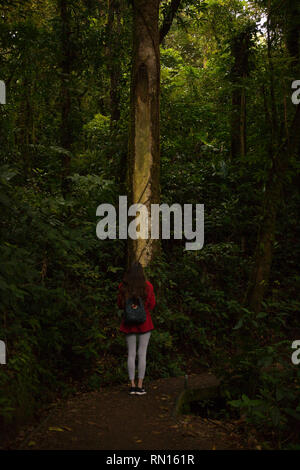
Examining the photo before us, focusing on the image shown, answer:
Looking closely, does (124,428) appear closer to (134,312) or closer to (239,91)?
(134,312)

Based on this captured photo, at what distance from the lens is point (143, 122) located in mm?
9898

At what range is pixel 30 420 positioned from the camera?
19.2 ft

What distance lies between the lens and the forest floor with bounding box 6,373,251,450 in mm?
4984

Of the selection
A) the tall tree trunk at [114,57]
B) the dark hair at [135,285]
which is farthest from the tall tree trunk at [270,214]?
the tall tree trunk at [114,57]

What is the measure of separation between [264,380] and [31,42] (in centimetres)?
865

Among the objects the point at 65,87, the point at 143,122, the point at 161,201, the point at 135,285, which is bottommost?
the point at 135,285

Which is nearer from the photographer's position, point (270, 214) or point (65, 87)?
point (270, 214)

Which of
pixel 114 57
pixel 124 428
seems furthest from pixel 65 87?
pixel 124 428

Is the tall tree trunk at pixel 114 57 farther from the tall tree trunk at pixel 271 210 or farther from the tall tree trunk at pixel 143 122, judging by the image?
the tall tree trunk at pixel 271 210

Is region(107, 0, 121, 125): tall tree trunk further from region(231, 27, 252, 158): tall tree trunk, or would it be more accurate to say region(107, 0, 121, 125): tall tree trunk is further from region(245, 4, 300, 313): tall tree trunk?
region(245, 4, 300, 313): tall tree trunk

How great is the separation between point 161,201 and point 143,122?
4.30 m

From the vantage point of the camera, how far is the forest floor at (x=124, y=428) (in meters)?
4.98

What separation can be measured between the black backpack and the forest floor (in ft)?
4.00
